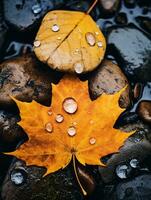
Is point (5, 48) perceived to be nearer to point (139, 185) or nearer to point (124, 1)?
point (124, 1)

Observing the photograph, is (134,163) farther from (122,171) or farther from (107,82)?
(107,82)

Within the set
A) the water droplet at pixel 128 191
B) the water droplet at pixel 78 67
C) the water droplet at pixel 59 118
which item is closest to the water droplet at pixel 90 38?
the water droplet at pixel 78 67

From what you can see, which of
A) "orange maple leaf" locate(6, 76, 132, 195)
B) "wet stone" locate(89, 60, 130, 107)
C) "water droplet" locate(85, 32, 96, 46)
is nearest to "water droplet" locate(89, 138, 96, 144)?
"orange maple leaf" locate(6, 76, 132, 195)

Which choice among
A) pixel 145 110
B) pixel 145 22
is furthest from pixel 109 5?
pixel 145 110

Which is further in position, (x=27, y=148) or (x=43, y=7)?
(x=43, y=7)

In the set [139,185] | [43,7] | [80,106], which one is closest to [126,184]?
[139,185]

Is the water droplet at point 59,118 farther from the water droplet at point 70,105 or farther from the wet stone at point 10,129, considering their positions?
the wet stone at point 10,129
